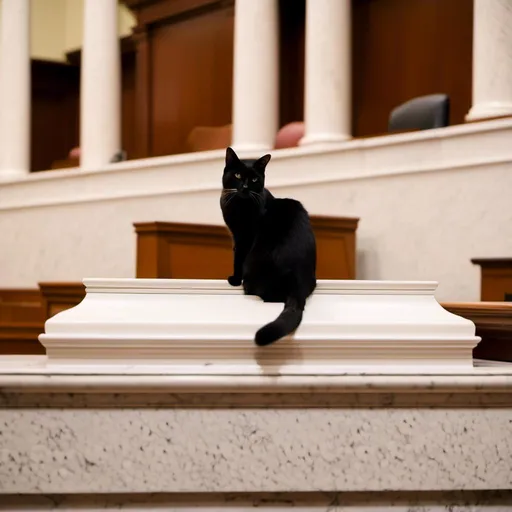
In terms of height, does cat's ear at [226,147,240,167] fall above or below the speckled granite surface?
above

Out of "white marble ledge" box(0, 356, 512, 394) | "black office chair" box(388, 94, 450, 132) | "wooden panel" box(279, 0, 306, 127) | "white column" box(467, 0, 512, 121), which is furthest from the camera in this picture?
"wooden panel" box(279, 0, 306, 127)

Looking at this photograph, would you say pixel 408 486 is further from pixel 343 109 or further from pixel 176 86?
pixel 176 86

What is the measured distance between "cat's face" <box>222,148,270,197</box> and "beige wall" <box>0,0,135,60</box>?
8168mm

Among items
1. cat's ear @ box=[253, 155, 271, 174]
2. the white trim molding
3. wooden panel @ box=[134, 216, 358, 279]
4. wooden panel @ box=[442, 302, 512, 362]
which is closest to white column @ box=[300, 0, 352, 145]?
wooden panel @ box=[134, 216, 358, 279]

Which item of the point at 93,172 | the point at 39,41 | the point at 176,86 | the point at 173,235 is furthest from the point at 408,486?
the point at 39,41

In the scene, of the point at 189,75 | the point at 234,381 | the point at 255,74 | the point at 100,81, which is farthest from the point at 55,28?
the point at 234,381

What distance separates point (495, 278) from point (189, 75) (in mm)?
4922

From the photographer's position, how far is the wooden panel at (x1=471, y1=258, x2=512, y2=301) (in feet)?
12.4

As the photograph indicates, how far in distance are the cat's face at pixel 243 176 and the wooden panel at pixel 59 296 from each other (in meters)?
2.35

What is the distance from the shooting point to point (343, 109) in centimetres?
553

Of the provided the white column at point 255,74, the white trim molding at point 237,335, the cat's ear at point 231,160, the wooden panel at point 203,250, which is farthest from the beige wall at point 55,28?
the white trim molding at point 237,335

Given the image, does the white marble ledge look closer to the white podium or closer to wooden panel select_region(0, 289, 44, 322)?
the white podium

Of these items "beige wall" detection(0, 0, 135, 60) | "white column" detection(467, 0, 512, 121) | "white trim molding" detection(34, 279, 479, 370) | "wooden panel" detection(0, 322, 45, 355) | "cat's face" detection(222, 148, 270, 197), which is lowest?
"wooden panel" detection(0, 322, 45, 355)

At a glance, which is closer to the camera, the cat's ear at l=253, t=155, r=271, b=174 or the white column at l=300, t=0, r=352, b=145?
the cat's ear at l=253, t=155, r=271, b=174
